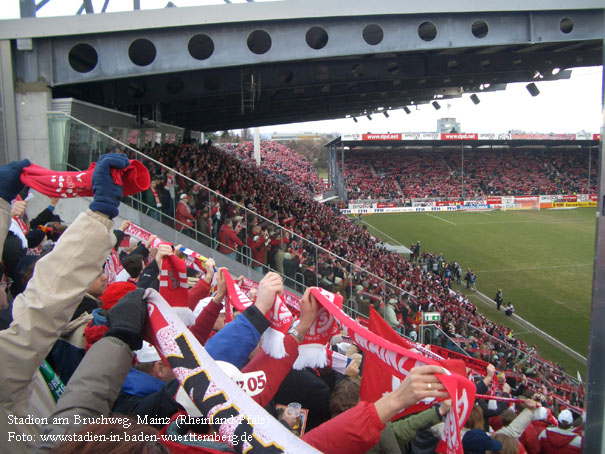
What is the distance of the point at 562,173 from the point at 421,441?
5679cm

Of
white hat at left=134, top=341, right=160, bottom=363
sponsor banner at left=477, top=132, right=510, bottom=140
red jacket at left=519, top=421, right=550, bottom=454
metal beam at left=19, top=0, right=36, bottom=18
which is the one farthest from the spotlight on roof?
sponsor banner at left=477, top=132, right=510, bottom=140

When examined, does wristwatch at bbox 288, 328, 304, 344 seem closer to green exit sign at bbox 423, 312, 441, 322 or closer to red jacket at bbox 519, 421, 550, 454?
red jacket at bbox 519, 421, 550, 454

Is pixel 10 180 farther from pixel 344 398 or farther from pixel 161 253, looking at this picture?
pixel 344 398

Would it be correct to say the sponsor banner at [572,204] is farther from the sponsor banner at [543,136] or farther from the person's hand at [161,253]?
the person's hand at [161,253]

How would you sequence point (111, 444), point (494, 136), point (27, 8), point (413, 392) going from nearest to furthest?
point (111, 444), point (413, 392), point (27, 8), point (494, 136)

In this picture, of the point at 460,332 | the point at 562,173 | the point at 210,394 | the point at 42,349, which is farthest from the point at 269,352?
the point at 562,173

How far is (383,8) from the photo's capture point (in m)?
8.20

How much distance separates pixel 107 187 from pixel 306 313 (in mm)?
1080

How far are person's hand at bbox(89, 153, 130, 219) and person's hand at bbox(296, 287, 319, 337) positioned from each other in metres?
0.98

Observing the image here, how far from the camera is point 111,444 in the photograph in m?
1.09

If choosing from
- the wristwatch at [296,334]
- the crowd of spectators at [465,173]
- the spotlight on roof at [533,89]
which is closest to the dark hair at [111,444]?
the wristwatch at [296,334]

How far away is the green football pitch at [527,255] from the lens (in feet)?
51.3

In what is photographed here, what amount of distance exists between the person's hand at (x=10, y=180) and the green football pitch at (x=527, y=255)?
13167 millimetres

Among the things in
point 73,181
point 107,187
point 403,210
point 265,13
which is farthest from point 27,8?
point 403,210
